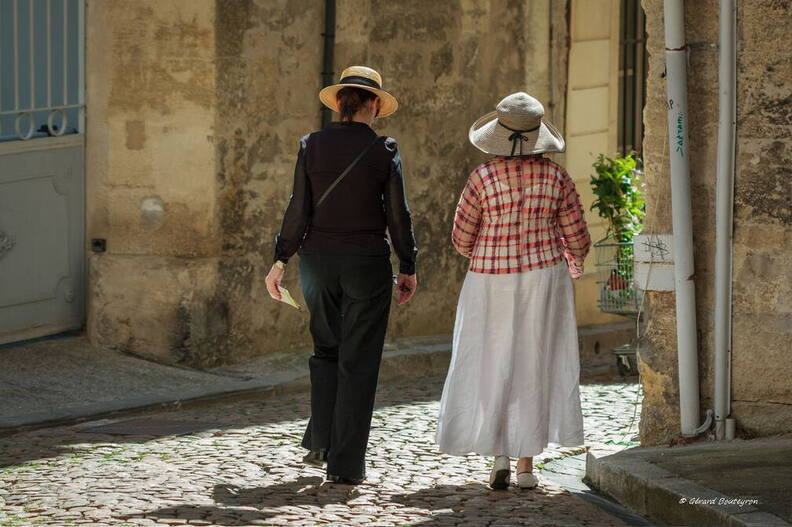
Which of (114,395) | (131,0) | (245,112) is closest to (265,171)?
(245,112)

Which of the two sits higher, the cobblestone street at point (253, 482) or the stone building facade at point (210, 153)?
the stone building facade at point (210, 153)

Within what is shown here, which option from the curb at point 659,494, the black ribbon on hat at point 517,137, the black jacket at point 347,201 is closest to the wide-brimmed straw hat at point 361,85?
the black jacket at point 347,201

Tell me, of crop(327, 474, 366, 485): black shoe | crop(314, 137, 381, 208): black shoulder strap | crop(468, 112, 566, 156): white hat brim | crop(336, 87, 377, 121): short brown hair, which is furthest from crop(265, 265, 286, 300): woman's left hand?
crop(468, 112, 566, 156): white hat brim

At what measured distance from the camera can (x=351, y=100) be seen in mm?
7031

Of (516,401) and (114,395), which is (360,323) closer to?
(516,401)

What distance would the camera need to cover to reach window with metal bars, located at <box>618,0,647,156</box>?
46.4ft

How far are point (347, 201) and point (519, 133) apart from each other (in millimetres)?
817

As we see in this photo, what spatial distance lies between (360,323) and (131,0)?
4.08 metres

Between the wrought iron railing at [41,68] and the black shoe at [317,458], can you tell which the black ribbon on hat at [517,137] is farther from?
the wrought iron railing at [41,68]

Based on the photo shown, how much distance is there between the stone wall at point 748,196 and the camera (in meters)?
7.05

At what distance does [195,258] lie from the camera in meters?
10.3

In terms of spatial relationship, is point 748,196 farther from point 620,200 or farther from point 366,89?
point 620,200

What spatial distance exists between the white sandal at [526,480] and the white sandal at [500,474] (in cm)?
6

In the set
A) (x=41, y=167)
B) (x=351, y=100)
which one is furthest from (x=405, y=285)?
(x=41, y=167)
